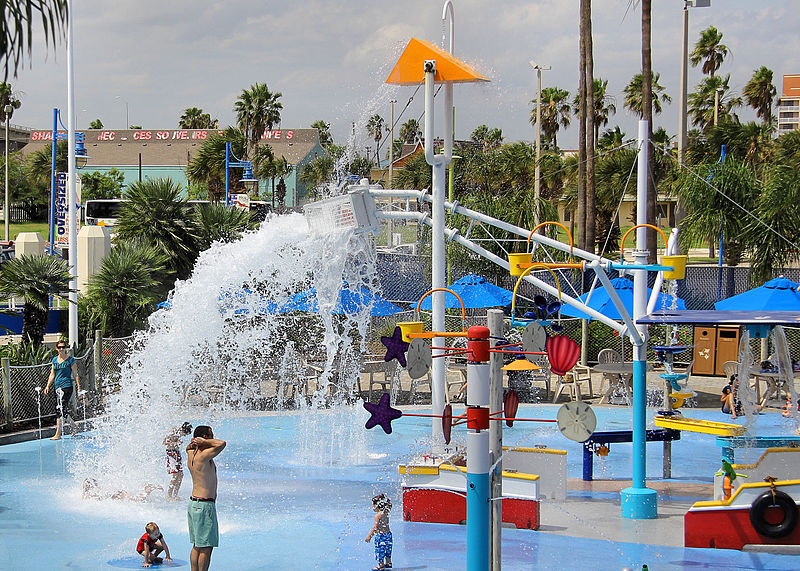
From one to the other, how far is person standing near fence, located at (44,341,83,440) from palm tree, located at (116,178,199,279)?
854cm

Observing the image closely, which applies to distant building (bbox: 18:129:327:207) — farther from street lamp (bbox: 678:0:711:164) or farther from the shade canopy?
the shade canopy

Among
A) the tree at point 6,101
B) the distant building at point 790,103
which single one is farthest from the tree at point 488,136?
the distant building at point 790,103

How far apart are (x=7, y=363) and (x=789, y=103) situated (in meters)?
163

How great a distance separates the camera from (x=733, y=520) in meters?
10.1

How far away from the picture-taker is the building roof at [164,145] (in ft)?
268

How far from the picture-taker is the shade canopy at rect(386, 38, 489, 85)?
11.8 meters

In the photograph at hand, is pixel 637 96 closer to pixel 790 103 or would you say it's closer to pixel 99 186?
pixel 99 186

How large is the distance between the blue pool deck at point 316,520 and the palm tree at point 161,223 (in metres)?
9.68

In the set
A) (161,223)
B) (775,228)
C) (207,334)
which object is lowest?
(207,334)

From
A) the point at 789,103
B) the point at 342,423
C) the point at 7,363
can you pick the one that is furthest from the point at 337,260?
the point at 789,103

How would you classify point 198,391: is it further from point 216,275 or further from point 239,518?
point 239,518

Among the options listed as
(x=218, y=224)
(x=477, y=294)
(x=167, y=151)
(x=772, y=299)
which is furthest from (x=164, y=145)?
(x=772, y=299)

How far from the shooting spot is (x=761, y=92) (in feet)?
207

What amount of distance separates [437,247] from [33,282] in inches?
488
